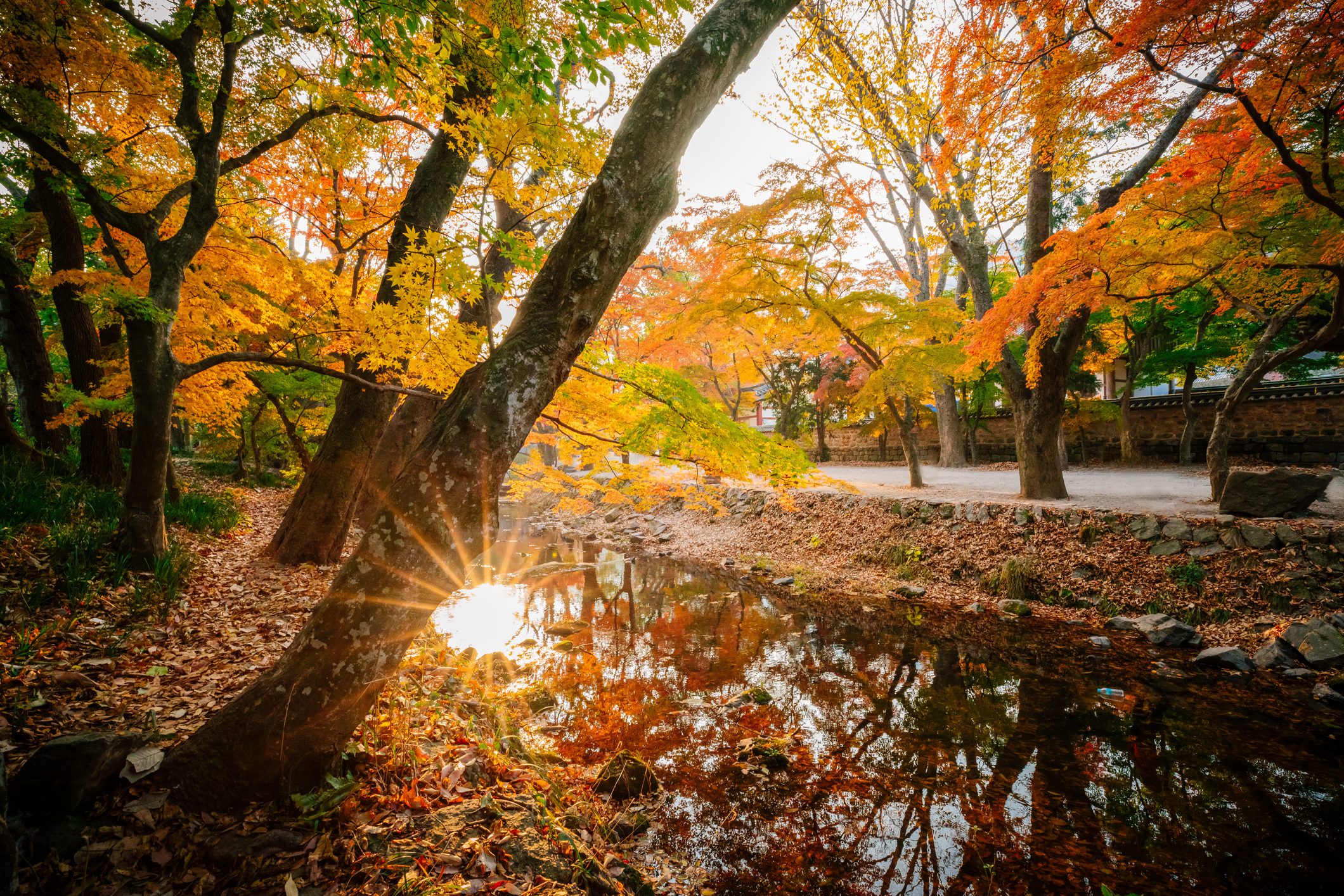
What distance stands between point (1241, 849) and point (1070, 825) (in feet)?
3.01

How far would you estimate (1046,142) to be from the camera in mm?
7016

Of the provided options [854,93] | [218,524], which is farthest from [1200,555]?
[218,524]

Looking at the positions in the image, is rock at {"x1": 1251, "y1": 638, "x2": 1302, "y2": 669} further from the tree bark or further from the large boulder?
the large boulder

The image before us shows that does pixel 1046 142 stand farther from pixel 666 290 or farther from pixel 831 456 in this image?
pixel 831 456

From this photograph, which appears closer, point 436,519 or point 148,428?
point 436,519

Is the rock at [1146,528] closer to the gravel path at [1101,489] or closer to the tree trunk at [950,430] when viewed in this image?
the gravel path at [1101,489]

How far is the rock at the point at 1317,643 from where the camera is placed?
4.89 meters

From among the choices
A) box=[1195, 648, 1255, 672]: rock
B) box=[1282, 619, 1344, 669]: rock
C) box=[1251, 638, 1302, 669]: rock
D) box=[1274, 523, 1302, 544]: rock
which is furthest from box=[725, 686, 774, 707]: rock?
box=[1274, 523, 1302, 544]: rock

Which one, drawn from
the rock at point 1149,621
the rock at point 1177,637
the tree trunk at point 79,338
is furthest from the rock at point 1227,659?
the tree trunk at point 79,338

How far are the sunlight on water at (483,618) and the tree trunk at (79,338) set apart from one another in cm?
548

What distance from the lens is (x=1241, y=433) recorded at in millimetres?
12602

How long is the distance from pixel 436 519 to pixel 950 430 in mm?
17197

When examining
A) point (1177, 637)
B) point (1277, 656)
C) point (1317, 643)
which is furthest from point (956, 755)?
point (1317, 643)

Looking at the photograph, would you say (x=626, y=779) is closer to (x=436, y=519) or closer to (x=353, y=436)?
(x=436, y=519)
